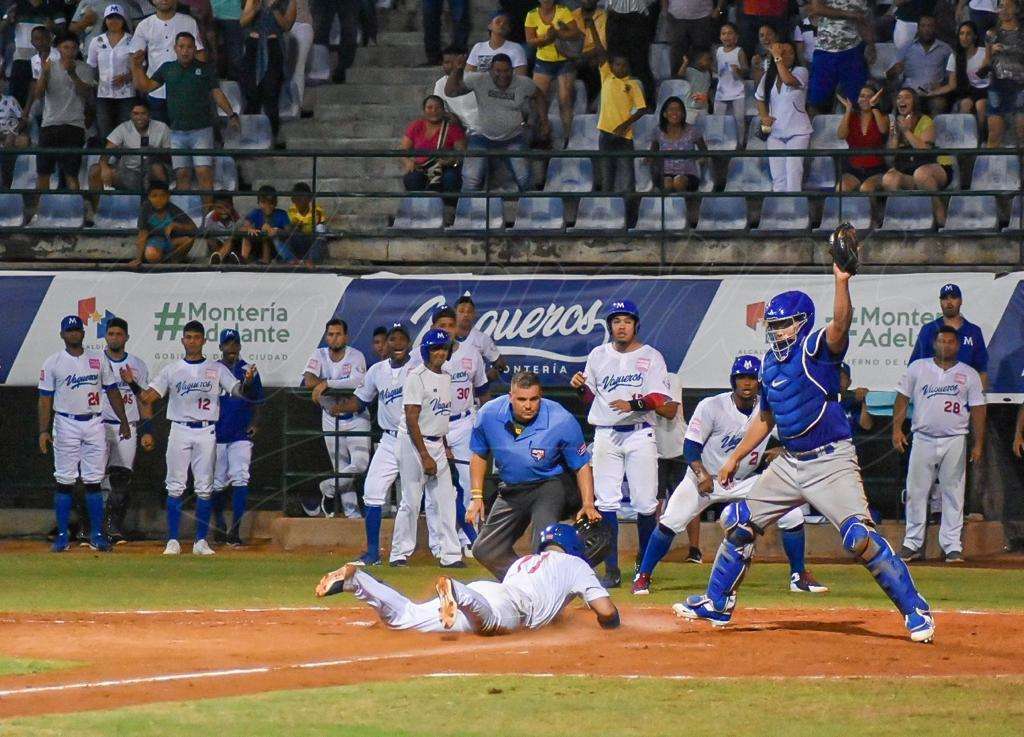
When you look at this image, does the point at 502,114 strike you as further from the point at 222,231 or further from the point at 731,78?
the point at 222,231

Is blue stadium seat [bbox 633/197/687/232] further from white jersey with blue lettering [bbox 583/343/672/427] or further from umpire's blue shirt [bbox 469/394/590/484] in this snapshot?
umpire's blue shirt [bbox 469/394/590/484]

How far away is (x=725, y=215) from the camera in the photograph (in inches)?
701

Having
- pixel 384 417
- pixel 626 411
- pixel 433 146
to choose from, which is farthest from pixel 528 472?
pixel 433 146

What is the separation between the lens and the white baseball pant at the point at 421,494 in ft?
48.4

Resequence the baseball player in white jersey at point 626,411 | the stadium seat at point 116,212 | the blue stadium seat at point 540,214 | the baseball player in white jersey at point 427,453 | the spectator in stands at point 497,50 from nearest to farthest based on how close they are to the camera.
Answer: the baseball player in white jersey at point 626,411 → the baseball player in white jersey at point 427,453 → the blue stadium seat at point 540,214 → the stadium seat at point 116,212 → the spectator in stands at point 497,50

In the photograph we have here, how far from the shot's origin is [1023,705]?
7.82 meters

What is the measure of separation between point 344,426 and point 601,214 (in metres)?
3.68

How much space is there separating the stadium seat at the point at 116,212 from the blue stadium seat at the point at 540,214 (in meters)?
4.48

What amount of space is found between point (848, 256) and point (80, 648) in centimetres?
497

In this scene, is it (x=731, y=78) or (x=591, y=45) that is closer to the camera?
(x=731, y=78)

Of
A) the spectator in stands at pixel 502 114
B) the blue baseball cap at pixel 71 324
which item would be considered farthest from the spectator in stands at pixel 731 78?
the blue baseball cap at pixel 71 324

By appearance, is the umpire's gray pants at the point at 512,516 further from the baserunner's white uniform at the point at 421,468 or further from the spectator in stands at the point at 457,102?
the spectator in stands at the point at 457,102

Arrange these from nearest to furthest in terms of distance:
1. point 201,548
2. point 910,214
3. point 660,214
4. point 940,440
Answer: point 940,440, point 201,548, point 910,214, point 660,214

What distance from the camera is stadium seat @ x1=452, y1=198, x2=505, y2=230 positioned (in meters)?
18.3
